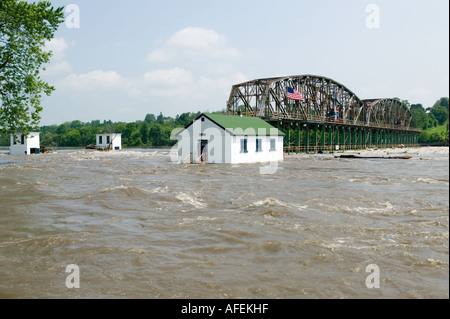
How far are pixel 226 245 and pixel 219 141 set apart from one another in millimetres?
25851

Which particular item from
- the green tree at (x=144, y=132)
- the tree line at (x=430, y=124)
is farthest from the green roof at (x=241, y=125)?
the green tree at (x=144, y=132)

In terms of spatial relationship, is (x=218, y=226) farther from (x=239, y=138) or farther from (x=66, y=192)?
(x=239, y=138)

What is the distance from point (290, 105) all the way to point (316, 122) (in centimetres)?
656

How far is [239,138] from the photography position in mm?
33938

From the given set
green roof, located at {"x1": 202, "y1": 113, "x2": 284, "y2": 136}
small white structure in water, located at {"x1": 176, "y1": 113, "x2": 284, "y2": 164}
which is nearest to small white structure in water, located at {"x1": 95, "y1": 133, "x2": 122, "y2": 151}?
green roof, located at {"x1": 202, "y1": 113, "x2": 284, "y2": 136}

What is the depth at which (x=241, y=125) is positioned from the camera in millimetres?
35969

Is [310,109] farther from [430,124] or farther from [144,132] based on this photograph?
[430,124]

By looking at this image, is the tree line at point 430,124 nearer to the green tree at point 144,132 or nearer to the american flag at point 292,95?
the american flag at point 292,95

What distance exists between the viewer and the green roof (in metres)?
33.4

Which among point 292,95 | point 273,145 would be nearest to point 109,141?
point 292,95

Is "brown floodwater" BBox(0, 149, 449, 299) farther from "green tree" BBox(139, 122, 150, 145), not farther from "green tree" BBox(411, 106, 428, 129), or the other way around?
"green tree" BBox(411, 106, 428, 129)

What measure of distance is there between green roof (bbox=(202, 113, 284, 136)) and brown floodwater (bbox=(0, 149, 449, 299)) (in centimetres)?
1939
